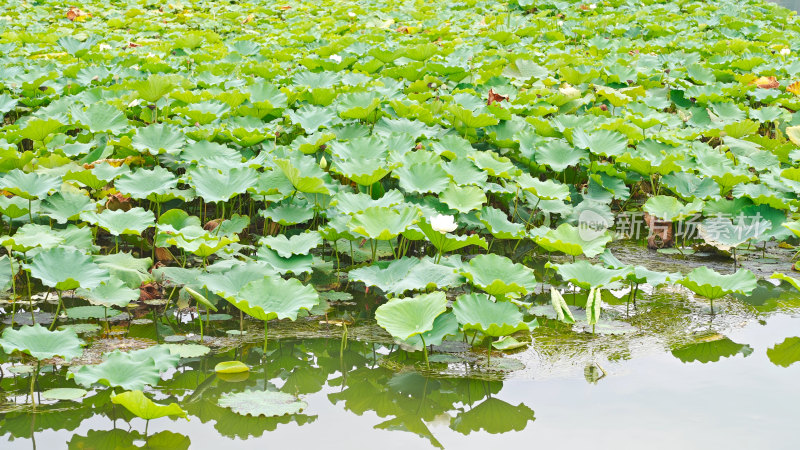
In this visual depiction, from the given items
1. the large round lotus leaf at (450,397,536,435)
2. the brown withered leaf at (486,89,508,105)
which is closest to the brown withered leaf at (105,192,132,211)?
the large round lotus leaf at (450,397,536,435)

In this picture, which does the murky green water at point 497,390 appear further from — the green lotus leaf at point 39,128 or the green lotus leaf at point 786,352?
the green lotus leaf at point 39,128

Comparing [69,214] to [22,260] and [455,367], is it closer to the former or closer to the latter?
[22,260]

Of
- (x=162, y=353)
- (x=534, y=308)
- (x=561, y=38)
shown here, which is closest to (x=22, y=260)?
(x=162, y=353)

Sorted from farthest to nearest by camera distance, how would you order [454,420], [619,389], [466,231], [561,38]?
1. [561,38]
2. [466,231]
3. [619,389]
4. [454,420]

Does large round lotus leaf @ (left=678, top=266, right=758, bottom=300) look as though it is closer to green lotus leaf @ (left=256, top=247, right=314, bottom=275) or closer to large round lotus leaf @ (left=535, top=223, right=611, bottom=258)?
large round lotus leaf @ (left=535, top=223, right=611, bottom=258)

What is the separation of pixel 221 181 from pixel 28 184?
2.20 feet

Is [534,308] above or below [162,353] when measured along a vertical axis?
below

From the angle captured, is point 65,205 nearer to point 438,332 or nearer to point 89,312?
point 89,312

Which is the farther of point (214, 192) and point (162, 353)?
point (214, 192)

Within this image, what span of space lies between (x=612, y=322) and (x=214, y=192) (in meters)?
1.52

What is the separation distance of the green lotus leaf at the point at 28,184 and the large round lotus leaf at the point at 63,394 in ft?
3.18

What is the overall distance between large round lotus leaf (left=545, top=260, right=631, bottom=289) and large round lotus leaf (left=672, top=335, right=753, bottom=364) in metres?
0.30

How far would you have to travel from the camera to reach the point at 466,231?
3.07 meters

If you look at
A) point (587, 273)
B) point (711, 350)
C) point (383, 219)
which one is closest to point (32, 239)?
point (383, 219)
